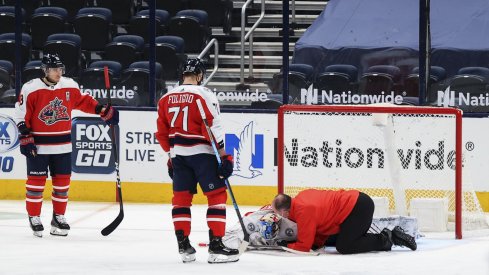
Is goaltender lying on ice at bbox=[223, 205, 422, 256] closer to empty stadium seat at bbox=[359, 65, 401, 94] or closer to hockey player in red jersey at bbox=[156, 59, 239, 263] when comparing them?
hockey player in red jersey at bbox=[156, 59, 239, 263]

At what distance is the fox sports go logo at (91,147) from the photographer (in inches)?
471

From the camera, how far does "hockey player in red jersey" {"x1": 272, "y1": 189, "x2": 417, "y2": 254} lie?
8.28 metres

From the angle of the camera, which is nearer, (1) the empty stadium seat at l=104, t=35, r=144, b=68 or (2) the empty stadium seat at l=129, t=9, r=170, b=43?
(1) the empty stadium seat at l=104, t=35, r=144, b=68

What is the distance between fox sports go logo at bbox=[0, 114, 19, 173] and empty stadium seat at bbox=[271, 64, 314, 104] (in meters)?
2.51

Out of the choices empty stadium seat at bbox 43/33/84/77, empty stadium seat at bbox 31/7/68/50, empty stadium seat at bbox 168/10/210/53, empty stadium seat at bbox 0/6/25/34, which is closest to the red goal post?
empty stadium seat at bbox 168/10/210/53

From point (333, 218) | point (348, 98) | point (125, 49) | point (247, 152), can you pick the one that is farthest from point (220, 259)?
point (125, 49)

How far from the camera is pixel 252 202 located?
11.7 meters

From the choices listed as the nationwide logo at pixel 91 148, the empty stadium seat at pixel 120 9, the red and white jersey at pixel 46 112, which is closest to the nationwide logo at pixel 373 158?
the red and white jersey at pixel 46 112

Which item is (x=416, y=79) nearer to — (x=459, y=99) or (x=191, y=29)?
(x=459, y=99)

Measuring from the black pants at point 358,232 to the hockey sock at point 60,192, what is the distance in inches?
93.0

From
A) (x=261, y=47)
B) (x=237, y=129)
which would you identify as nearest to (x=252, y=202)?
(x=237, y=129)

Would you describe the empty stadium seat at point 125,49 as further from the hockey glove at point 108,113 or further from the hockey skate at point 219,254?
→ the hockey skate at point 219,254

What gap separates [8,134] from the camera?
477 inches

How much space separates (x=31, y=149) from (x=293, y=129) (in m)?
1.99
